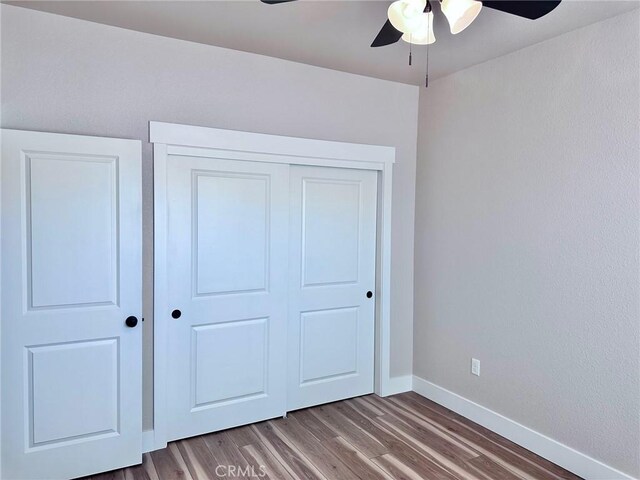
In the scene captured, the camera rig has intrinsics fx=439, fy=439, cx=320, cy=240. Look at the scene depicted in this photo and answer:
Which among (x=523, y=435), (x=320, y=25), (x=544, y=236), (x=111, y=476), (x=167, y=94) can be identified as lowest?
(x=111, y=476)

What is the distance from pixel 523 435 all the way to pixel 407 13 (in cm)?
269

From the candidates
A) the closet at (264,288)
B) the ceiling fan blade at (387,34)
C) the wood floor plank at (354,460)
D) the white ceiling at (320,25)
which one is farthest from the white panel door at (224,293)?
the ceiling fan blade at (387,34)

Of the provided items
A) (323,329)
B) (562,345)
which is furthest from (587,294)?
(323,329)

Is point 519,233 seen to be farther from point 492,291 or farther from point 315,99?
point 315,99

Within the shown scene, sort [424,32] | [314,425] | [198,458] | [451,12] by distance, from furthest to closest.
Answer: [314,425]
[198,458]
[424,32]
[451,12]

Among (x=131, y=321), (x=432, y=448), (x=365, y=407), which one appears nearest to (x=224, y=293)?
(x=131, y=321)

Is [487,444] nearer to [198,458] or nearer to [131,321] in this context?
[198,458]

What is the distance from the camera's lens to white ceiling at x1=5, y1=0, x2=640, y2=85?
7.73 feet

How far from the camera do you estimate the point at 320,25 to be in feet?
8.43

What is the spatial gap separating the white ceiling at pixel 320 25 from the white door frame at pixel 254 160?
0.58 meters

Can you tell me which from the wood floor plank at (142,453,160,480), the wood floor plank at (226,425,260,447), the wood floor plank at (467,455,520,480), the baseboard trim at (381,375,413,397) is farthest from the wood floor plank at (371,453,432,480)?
the wood floor plank at (142,453,160,480)

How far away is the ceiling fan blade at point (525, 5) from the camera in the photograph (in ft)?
5.54

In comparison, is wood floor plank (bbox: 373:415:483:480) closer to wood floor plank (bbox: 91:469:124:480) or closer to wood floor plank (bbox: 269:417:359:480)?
wood floor plank (bbox: 269:417:359:480)

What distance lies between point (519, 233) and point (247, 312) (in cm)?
196
